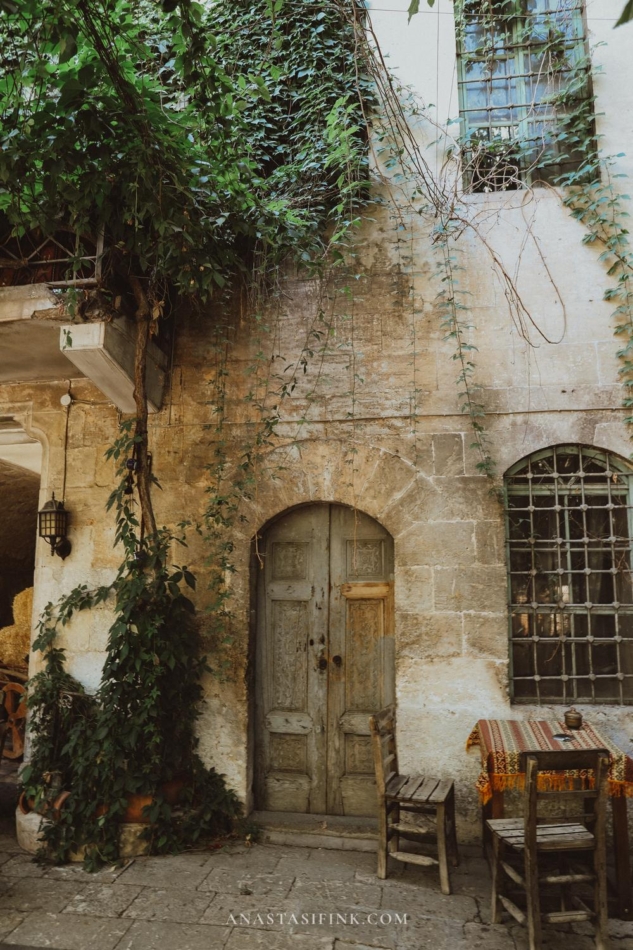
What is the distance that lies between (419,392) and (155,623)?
2.38 m

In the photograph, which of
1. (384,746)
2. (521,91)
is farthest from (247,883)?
(521,91)

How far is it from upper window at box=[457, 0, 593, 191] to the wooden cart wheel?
19.1 feet

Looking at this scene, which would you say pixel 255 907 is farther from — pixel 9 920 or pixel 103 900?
pixel 9 920

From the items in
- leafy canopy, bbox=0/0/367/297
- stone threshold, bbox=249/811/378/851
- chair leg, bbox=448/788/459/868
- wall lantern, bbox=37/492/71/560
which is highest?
leafy canopy, bbox=0/0/367/297

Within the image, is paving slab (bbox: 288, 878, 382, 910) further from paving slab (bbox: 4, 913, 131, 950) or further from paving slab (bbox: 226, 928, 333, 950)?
paving slab (bbox: 4, 913, 131, 950)

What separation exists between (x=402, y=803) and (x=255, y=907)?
0.97m

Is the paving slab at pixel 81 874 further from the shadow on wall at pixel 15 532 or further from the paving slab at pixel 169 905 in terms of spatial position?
the shadow on wall at pixel 15 532

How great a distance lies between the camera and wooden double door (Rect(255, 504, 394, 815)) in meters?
4.66

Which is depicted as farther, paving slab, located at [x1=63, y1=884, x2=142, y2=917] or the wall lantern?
the wall lantern

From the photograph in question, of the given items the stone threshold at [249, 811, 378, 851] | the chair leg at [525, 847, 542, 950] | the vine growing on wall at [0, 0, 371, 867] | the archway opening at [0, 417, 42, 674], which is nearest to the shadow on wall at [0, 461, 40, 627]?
the archway opening at [0, 417, 42, 674]

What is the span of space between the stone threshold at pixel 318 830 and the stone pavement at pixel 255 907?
15 cm

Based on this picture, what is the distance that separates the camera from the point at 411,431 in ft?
15.3

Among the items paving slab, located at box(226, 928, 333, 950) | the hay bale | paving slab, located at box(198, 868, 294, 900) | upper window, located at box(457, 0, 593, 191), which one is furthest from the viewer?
the hay bale

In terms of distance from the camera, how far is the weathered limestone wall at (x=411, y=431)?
14.5 ft
